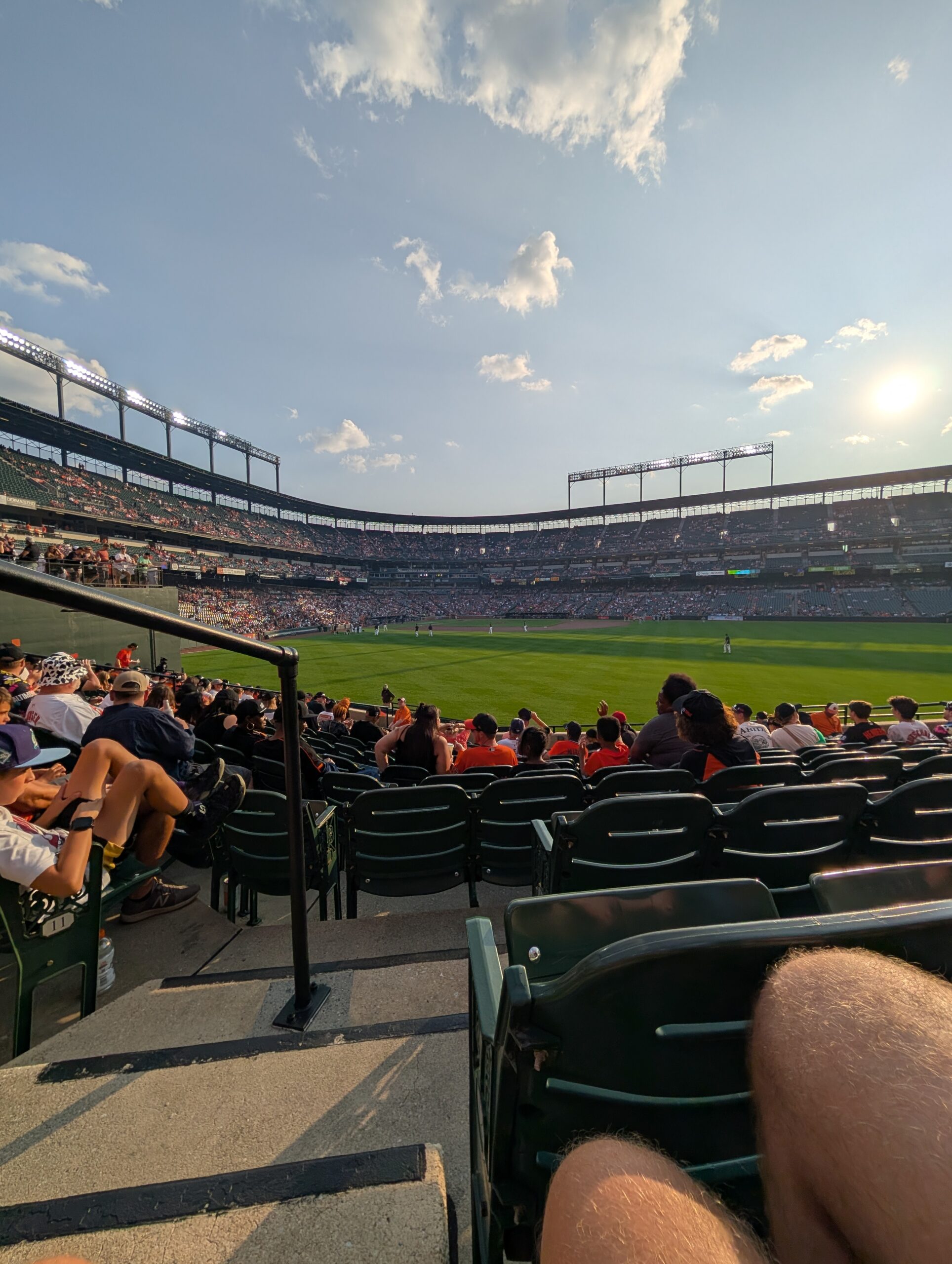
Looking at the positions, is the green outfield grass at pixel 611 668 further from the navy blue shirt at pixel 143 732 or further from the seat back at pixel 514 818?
the navy blue shirt at pixel 143 732

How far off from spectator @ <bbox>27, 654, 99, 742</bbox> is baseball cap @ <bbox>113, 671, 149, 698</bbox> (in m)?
2.09

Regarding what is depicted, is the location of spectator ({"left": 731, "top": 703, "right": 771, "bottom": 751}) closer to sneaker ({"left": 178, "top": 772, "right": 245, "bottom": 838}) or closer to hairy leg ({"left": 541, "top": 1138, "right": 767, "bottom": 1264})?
sneaker ({"left": 178, "top": 772, "right": 245, "bottom": 838})

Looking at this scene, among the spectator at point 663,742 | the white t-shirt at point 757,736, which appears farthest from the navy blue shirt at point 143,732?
the white t-shirt at point 757,736

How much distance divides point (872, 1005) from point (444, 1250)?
1365 millimetres

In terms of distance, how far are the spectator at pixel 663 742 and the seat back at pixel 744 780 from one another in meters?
0.82

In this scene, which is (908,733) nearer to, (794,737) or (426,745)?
(794,737)

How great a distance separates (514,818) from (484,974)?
263 cm

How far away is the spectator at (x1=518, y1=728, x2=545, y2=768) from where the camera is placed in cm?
580

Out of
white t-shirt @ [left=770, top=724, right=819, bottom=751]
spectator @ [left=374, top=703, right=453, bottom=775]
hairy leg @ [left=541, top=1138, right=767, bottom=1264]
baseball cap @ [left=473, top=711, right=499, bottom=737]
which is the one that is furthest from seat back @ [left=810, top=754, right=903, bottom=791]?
hairy leg @ [left=541, top=1138, right=767, bottom=1264]

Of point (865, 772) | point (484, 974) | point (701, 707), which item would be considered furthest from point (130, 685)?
point (865, 772)

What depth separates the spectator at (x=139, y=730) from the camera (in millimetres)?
3883

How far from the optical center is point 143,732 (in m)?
3.92

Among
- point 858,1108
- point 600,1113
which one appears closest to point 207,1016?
point 600,1113

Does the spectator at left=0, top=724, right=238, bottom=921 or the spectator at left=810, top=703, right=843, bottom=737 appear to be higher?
the spectator at left=0, top=724, right=238, bottom=921
